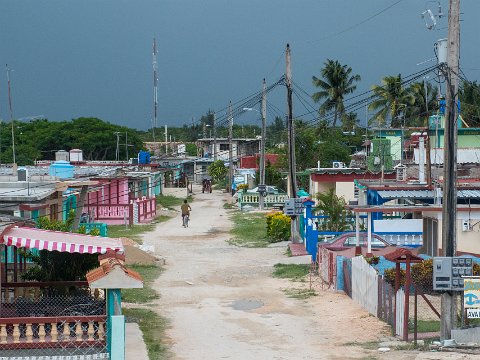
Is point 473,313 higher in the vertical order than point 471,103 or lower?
lower

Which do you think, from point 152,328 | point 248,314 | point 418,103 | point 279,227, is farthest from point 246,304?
point 418,103

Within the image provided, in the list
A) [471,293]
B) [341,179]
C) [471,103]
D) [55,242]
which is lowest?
[471,293]

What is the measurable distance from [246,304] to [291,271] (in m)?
6.53

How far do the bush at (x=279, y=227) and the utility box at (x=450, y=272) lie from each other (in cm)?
2382

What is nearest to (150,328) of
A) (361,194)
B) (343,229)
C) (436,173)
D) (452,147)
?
(452,147)

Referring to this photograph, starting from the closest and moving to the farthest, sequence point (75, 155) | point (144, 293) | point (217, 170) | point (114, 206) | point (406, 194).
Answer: point (144, 293) → point (406, 194) → point (114, 206) → point (75, 155) → point (217, 170)

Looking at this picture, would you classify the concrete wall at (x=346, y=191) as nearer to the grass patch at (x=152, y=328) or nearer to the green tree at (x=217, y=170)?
the grass patch at (x=152, y=328)

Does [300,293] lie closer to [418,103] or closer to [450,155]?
[450,155]

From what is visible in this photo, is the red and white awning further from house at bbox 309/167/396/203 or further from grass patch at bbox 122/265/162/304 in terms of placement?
house at bbox 309/167/396/203

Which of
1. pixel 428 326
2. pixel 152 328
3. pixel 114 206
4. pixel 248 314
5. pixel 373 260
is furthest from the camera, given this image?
pixel 114 206

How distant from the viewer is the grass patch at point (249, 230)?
137ft

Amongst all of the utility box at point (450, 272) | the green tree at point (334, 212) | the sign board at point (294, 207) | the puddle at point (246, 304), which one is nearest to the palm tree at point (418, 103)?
the sign board at point (294, 207)

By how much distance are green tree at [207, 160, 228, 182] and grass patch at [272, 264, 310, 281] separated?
2578 inches

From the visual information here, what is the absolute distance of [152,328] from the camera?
20578mm
